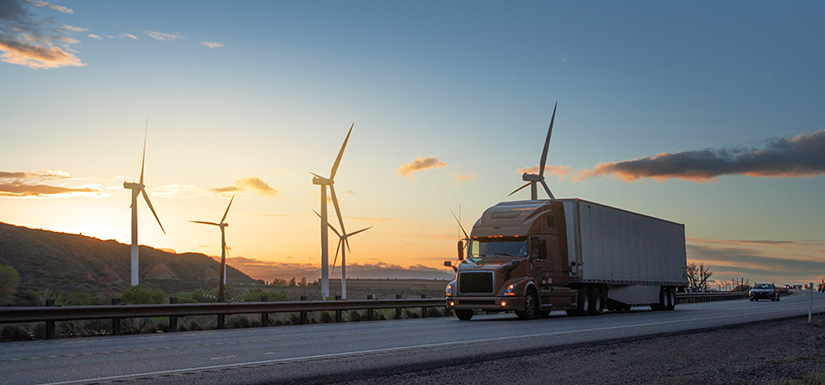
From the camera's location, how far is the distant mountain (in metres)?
140

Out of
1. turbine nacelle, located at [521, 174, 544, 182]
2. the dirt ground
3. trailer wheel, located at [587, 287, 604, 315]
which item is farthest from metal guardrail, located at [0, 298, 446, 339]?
turbine nacelle, located at [521, 174, 544, 182]

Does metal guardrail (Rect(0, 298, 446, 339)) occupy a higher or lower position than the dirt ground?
higher

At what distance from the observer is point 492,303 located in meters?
22.3

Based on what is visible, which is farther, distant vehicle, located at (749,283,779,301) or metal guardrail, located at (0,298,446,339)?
distant vehicle, located at (749,283,779,301)

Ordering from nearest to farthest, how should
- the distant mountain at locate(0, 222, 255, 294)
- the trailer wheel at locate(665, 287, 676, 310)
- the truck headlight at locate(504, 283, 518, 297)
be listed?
the truck headlight at locate(504, 283, 518, 297) < the trailer wheel at locate(665, 287, 676, 310) < the distant mountain at locate(0, 222, 255, 294)

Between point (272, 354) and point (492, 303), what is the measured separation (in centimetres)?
1183

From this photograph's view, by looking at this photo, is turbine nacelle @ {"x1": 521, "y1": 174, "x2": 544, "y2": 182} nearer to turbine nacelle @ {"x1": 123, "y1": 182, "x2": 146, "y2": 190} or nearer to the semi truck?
the semi truck

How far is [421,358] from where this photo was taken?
35.8 ft

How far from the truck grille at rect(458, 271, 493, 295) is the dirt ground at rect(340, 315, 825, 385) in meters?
7.85

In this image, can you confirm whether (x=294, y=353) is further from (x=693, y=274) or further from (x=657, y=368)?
(x=693, y=274)

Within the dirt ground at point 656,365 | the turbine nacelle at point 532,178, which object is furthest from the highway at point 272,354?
the turbine nacelle at point 532,178

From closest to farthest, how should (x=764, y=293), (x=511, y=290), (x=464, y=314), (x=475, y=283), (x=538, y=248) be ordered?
(x=511, y=290) → (x=475, y=283) → (x=538, y=248) → (x=464, y=314) → (x=764, y=293)

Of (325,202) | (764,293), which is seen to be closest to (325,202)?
(325,202)

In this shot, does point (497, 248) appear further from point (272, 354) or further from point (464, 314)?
point (272, 354)
